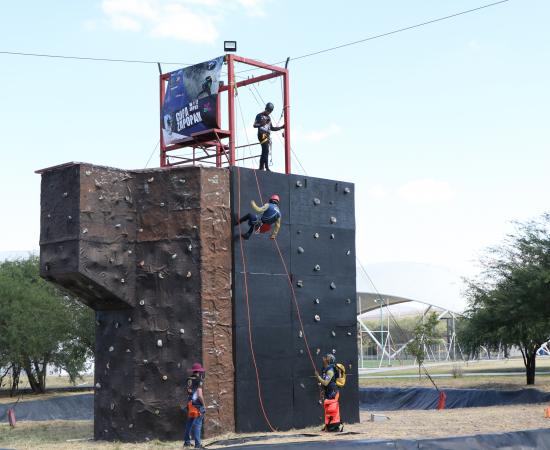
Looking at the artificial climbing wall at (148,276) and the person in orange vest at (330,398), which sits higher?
the artificial climbing wall at (148,276)

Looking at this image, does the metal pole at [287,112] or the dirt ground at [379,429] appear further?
the metal pole at [287,112]

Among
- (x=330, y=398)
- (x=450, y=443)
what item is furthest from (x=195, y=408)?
(x=450, y=443)

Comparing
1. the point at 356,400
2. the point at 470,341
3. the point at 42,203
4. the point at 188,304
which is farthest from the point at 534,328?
the point at 42,203

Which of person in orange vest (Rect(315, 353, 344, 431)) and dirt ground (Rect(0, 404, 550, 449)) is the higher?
person in orange vest (Rect(315, 353, 344, 431))

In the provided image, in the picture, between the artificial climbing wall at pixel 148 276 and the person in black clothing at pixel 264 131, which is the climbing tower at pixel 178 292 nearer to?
the artificial climbing wall at pixel 148 276

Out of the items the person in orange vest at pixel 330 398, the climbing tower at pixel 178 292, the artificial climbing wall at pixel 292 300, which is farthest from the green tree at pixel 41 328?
the person in orange vest at pixel 330 398

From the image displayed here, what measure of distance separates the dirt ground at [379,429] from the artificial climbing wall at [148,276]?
845mm

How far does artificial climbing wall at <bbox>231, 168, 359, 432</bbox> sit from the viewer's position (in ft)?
58.1

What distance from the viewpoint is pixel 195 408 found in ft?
50.1

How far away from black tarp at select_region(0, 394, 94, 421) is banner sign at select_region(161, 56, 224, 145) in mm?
17097

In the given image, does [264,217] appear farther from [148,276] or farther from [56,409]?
[56,409]

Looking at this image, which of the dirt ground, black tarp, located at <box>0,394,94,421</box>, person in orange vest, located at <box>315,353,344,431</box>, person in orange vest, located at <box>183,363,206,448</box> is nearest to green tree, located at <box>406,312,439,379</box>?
black tarp, located at <box>0,394,94,421</box>

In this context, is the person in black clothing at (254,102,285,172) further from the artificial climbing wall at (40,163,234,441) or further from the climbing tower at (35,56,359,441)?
the artificial climbing wall at (40,163,234,441)

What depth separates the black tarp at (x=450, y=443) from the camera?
42.1 ft
